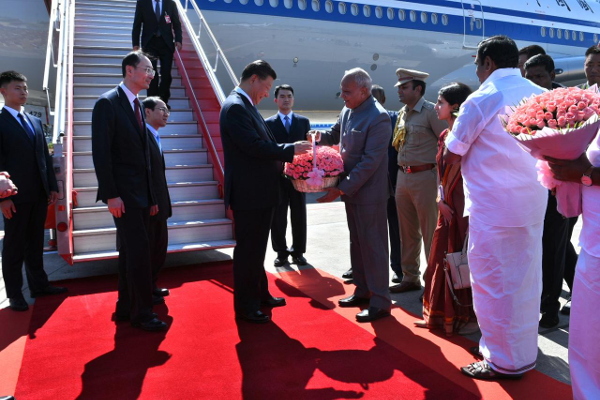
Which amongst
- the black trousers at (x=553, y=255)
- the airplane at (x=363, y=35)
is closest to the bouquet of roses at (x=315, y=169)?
the black trousers at (x=553, y=255)

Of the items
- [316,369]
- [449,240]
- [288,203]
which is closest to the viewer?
[316,369]

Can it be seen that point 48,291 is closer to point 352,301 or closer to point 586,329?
point 352,301

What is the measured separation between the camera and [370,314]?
361 cm

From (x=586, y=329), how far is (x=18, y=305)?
3.81m

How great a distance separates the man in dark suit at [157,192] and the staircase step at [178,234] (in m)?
0.83

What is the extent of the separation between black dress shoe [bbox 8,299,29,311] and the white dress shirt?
3.34 m

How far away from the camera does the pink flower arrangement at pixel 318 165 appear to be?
140 inches

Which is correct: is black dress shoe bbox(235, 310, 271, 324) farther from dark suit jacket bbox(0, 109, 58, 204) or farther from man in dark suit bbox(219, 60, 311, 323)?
dark suit jacket bbox(0, 109, 58, 204)

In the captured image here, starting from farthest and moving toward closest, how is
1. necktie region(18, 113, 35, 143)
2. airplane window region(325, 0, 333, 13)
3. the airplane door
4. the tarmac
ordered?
the airplane door → airplane window region(325, 0, 333, 13) → necktie region(18, 113, 35, 143) → the tarmac

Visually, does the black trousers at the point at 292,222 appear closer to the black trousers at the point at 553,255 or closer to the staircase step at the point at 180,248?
the staircase step at the point at 180,248

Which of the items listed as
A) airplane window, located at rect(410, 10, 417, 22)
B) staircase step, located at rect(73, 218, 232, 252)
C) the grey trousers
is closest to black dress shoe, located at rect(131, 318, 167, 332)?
the grey trousers

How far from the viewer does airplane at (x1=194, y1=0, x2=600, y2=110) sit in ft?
32.3

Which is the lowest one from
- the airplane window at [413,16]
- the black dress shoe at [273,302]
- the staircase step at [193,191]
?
the black dress shoe at [273,302]

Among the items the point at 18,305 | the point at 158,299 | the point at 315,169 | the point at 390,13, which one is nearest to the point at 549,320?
the point at 315,169
